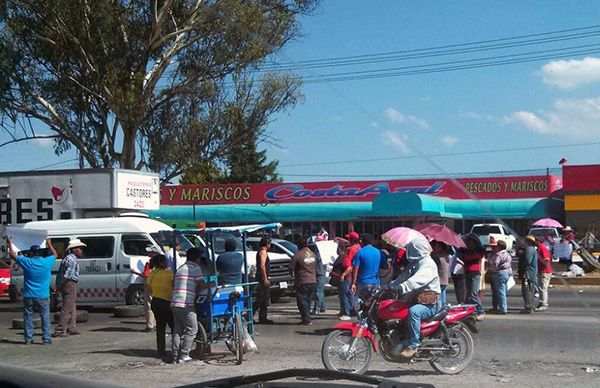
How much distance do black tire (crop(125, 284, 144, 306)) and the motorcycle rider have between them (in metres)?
9.67

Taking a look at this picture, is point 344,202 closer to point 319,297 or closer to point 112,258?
point 112,258

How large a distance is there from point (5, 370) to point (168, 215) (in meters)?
47.8

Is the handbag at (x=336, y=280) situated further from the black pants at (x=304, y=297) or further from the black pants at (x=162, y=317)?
the black pants at (x=162, y=317)

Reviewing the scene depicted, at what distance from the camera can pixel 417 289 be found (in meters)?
10.5

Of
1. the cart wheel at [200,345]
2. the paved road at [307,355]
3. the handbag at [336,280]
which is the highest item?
the handbag at [336,280]

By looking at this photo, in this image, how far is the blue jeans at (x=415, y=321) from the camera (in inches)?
404

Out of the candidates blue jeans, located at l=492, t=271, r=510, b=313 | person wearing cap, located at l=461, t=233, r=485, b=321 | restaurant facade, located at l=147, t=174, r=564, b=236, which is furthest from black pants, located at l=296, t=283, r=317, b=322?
restaurant facade, located at l=147, t=174, r=564, b=236

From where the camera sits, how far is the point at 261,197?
167 ft

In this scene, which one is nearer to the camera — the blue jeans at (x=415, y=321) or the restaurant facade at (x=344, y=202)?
the blue jeans at (x=415, y=321)

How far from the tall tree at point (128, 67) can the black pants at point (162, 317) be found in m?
16.8

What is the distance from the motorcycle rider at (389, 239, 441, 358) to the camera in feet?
33.7

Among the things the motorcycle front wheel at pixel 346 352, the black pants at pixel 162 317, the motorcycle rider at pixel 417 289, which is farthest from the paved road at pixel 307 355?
the motorcycle rider at pixel 417 289

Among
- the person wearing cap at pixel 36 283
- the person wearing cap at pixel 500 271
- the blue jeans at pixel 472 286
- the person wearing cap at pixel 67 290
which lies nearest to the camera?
the person wearing cap at pixel 36 283

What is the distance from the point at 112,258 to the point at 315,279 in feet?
18.7
